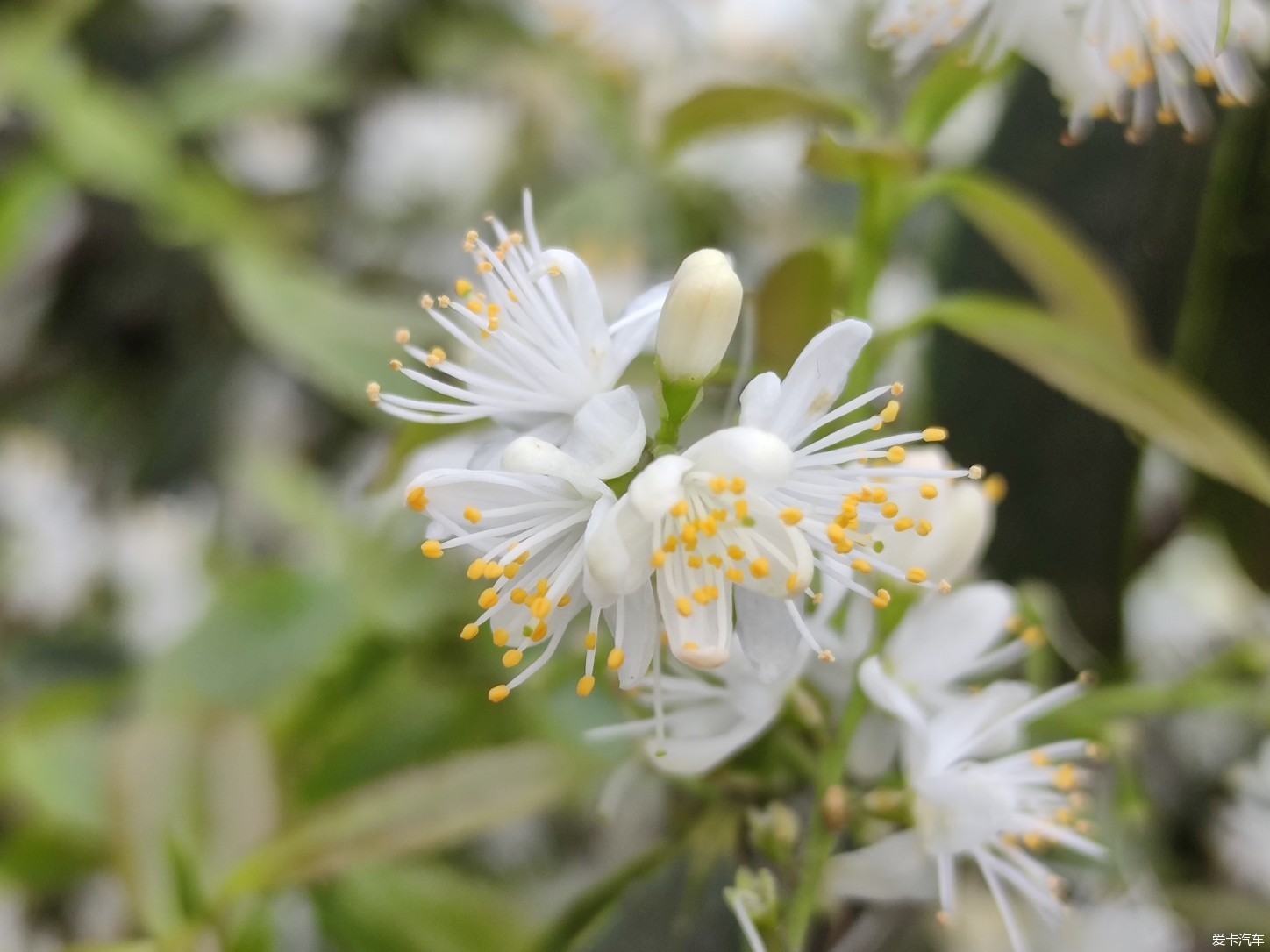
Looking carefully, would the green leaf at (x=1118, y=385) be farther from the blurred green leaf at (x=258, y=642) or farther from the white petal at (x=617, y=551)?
the blurred green leaf at (x=258, y=642)

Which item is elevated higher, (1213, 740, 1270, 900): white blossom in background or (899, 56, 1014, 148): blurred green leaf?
(899, 56, 1014, 148): blurred green leaf

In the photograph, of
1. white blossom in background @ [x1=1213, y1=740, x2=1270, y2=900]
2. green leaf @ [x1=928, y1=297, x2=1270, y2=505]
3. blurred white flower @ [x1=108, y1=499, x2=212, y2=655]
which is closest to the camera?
green leaf @ [x1=928, y1=297, x2=1270, y2=505]

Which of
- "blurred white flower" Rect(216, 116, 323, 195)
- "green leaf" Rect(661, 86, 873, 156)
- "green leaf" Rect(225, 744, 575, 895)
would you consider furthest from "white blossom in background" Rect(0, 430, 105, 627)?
"green leaf" Rect(661, 86, 873, 156)

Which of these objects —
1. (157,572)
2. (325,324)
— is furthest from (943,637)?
(157,572)

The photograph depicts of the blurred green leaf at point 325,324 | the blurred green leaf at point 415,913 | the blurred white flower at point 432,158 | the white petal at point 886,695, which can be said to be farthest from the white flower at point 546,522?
the blurred white flower at point 432,158

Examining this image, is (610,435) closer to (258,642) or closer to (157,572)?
(258,642)

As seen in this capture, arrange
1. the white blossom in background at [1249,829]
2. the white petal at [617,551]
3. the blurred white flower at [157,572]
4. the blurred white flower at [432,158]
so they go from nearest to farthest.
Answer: the white petal at [617,551] < the white blossom in background at [1249,829] < the blurred white flower at [157,572] < the blurred white flower at [432,158]

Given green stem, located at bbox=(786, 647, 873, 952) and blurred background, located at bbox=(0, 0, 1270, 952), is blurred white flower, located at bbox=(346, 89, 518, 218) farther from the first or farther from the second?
green stem, located at bbox=(786, 647, 873, 952)
